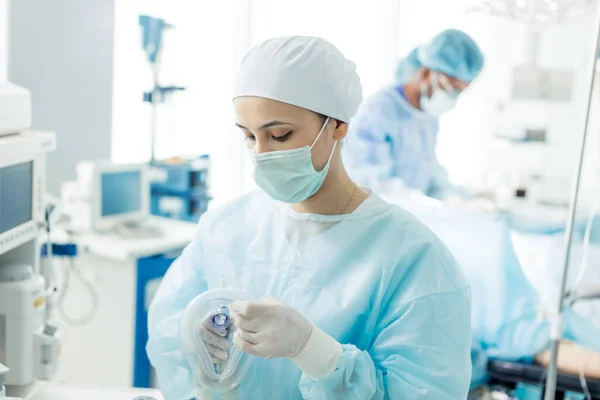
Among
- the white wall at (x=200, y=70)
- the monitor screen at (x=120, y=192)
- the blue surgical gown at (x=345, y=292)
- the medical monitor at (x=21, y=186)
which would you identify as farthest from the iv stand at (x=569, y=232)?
the white wall at (x=200, y=70)

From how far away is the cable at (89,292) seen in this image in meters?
2.67

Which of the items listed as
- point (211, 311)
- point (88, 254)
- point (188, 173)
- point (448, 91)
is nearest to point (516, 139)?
point (448, 91)

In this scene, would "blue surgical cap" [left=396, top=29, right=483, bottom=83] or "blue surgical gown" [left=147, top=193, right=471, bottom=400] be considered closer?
"blue surgical gown" [left=147, top=193, right=471, bottom=400]

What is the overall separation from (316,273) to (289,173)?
0.65ft

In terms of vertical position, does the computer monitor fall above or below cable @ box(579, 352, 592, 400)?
above

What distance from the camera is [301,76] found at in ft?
4.25

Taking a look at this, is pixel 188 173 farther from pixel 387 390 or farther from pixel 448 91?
pixel 387 390

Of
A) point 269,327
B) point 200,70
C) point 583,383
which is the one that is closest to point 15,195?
point 269,327

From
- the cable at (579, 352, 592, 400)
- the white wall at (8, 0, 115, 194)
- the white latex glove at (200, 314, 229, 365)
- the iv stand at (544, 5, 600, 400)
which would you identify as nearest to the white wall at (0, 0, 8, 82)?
the white wall at (8, 0, 115, 194)

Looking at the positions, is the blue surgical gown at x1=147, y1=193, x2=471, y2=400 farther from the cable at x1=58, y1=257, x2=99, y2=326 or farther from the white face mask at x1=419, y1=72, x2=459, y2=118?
the white face mask at x1=419, y1=72, x2=459, y2=118

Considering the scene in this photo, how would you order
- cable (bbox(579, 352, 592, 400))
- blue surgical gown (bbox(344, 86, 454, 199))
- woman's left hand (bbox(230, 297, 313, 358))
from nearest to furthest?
1. woman's left hand (bbox(230, 297, 313, 358))
2. cable (bbox(579, 352, 592, 400))
3. blue surgical gown (bbox(344, 86, 454, 199))

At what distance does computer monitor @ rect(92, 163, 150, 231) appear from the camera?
2.73 metres

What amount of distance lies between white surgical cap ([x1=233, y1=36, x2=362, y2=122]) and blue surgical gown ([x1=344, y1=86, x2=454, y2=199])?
64.1 inches

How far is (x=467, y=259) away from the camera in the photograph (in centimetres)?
268
